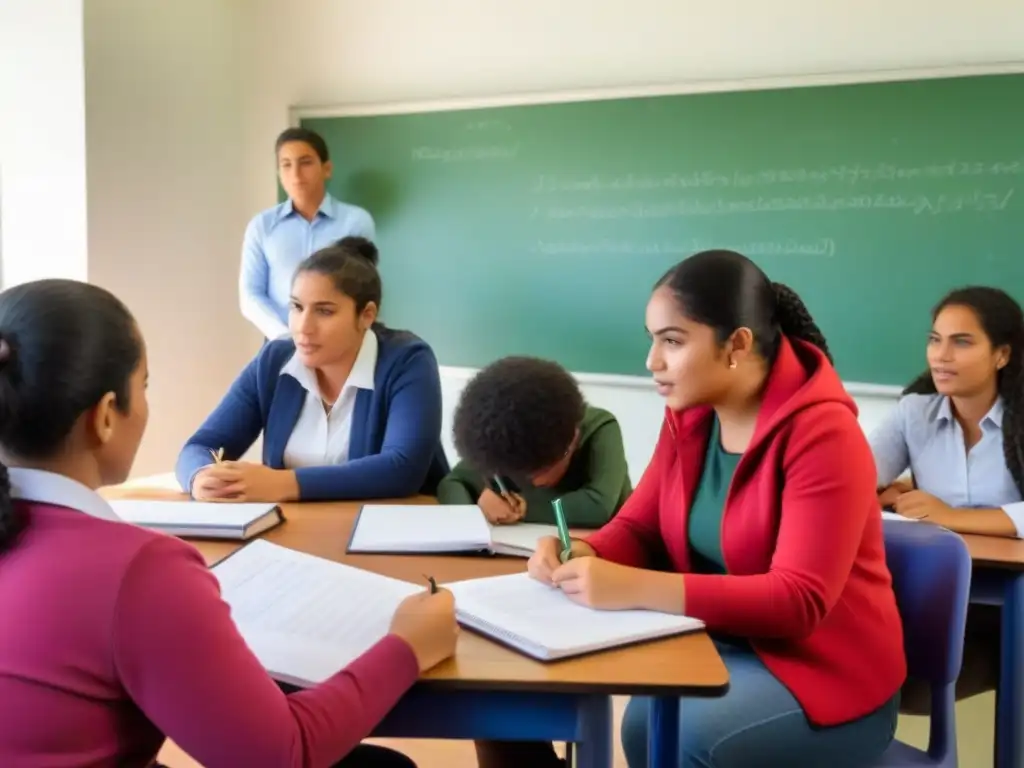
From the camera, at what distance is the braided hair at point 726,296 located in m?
1.43

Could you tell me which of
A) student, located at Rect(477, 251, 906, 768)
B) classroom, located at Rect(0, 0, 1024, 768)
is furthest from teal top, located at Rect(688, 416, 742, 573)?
classroom, located at Rect(0, 0, 1024, 768)

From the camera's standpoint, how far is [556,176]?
142 inches

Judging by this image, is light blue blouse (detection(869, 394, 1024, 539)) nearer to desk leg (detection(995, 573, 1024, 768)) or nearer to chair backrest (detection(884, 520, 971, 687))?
desk leg (detection(995, 573, 1024, 768))

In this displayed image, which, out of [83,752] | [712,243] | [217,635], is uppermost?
[712,243]

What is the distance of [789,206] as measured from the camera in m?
3.30

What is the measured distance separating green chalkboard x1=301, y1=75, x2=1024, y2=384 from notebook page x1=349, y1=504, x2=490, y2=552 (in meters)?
1.85

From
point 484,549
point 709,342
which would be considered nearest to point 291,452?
point 484,549

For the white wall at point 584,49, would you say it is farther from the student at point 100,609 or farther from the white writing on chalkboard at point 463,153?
the student at point 100,609

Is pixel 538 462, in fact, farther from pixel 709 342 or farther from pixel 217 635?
pixel 217 635

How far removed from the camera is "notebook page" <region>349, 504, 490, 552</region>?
1566 mm

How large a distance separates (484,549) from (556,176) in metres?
2.30

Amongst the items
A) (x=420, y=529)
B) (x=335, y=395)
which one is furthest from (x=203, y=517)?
(x=335, y=395)

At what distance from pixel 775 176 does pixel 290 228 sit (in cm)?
188

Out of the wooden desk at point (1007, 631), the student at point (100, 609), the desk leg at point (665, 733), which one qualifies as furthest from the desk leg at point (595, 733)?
the wooden desk at point (1007, 631)
